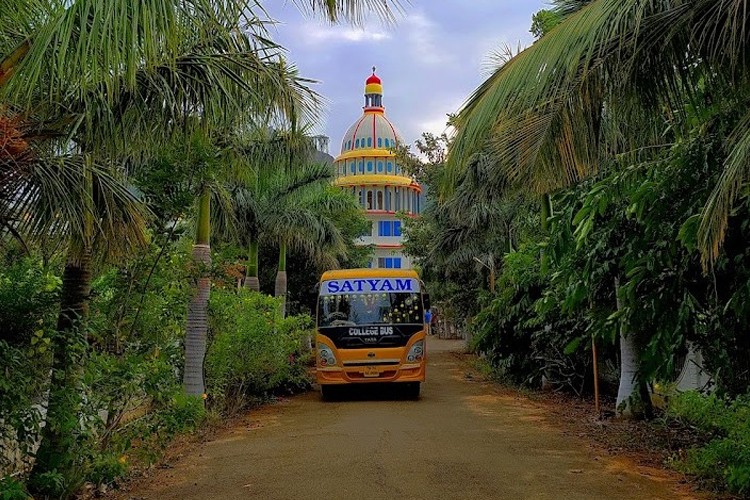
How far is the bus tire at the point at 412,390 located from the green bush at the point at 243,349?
2.71 metres

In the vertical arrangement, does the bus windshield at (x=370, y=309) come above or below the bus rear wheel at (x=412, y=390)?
above

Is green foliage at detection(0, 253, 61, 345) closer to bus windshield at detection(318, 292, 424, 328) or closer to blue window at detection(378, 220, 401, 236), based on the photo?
bus windshield at detection(318, 292, 424, 328)

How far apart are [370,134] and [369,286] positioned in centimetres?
3834

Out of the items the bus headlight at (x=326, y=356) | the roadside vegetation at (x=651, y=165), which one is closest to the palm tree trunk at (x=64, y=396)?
the roadside vegetation at (x=651, y=165)

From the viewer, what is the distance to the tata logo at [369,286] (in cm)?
1573

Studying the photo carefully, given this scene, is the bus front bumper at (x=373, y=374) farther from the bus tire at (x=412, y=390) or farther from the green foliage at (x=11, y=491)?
the green foliage at (x=11, y=491)

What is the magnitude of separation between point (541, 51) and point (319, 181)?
14121 mm

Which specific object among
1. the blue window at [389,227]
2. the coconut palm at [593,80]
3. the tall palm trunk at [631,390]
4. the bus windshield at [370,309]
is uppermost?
the blue window at [389,227]

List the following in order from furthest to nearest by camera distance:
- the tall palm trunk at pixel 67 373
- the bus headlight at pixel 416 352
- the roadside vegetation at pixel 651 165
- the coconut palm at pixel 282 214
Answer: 1. the coconut palm at pixel 282 214
2. the bus headlight at pixel 416 352
3. the tall palm trunk at pixel 67 373
4. the roadside vegetation at pixel 651 165

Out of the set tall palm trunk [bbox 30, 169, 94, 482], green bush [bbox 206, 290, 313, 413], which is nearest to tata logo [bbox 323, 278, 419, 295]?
green bush [bbox 206, 290, 313, 413]

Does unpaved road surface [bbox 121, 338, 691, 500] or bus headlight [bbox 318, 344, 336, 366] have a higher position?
bus headlight [bbox 318, 344, 336, 366]

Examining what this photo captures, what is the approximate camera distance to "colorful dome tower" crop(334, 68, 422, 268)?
2071 inches

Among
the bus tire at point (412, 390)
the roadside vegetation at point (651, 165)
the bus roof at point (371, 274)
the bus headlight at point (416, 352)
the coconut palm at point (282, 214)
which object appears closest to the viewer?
the roadside vegetation at point (651, 165)

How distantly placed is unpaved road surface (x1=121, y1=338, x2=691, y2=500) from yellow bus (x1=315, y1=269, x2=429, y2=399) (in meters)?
1.58
